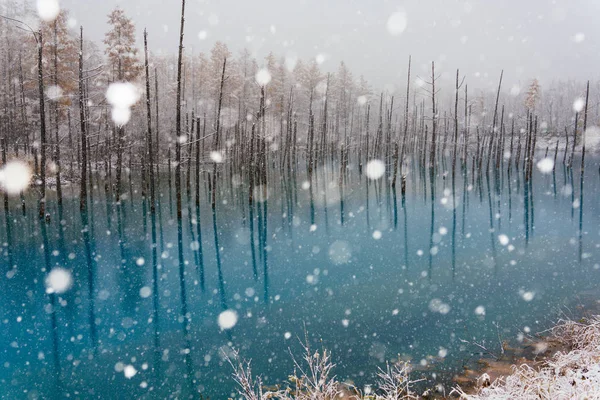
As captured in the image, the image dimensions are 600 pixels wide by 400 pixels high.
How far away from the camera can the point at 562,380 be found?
14.7ft

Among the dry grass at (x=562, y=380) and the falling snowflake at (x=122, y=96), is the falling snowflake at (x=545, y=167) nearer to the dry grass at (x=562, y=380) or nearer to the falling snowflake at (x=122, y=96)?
the dry grass at (x=562, y=380)

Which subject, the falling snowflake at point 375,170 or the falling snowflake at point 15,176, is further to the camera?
the falling snowflake at point 375,170

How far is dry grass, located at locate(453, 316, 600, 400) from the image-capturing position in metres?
3.90

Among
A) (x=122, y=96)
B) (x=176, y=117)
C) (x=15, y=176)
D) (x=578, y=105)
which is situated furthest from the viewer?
(x=578, y=105)

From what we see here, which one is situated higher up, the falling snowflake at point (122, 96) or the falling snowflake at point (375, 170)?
the falling snowflake at point (122, 96)

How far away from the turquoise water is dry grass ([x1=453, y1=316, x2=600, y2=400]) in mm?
1309

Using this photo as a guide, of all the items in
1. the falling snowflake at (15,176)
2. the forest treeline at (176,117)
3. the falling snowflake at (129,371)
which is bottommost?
the falling snowflake at (129,371)

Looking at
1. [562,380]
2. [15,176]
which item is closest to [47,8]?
[15,176]

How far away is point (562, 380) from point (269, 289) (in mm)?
→ 6796

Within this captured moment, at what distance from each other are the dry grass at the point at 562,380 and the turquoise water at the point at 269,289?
1.31 m

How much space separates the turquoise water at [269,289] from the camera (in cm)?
633

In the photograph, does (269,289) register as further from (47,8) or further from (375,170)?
(375,170)

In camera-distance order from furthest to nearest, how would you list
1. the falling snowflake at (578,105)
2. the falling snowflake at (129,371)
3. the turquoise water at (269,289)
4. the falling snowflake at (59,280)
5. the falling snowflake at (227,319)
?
the falling snowflake at (578,105)
the falling snowflake at (59,280)
the falling snowflake at (227,319)
the turquoise water at (269,289)
the falling snowflake at (129,371)

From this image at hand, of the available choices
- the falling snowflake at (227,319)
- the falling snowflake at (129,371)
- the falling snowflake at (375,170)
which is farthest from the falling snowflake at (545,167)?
the falling snowflake at (129,371)
